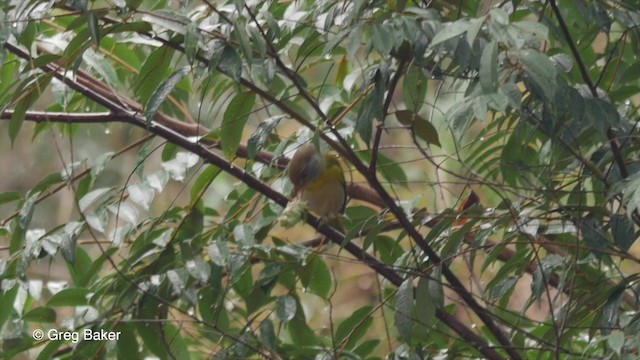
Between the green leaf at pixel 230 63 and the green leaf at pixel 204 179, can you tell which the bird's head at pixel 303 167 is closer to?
the green leaf at pixel 204 179

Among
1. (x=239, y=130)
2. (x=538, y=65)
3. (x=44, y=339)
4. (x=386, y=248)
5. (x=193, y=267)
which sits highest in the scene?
(x=538, y=65)

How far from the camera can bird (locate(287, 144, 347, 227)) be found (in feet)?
7.80

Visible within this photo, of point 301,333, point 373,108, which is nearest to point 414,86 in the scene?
point 373,108

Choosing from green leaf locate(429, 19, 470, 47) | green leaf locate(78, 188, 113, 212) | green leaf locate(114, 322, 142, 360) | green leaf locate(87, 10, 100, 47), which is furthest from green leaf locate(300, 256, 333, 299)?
green leaf locate(429, 19, 470, 47)

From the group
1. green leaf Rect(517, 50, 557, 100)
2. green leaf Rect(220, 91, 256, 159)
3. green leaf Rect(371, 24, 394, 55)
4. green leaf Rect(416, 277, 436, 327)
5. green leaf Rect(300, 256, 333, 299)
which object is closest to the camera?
green leaf Rect(517, 50, 557, 100)

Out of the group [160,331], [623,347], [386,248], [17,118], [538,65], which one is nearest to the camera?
[538,65]

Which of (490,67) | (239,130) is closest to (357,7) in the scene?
(490,67)

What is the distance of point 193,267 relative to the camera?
6.55 ft

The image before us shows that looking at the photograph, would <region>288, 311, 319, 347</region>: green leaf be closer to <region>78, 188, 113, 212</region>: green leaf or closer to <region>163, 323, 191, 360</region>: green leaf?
<region>163, 323, 191, 360</region>: green leaf

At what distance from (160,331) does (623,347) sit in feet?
3.54

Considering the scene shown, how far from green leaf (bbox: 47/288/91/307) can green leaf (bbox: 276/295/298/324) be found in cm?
53

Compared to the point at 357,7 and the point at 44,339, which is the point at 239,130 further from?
the point at 44,339

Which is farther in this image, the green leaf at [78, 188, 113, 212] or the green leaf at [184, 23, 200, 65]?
the green leaf at [78, 188, 113, 212]

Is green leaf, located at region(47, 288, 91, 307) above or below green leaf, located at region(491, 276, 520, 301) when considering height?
below
